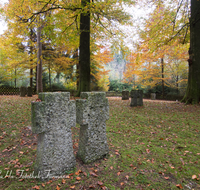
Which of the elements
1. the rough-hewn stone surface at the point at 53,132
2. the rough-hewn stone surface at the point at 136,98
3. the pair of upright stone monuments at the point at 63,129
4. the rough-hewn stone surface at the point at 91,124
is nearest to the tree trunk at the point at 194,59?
the rough-hewn stone surface at the point at 136,98

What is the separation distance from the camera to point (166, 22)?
9164 millimetres

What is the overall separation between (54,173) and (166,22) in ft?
37.2

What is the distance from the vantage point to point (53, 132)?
2.21 metres

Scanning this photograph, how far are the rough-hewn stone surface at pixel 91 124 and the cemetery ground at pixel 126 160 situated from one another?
0.72ft

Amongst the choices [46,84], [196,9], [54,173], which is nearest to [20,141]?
[54,173]

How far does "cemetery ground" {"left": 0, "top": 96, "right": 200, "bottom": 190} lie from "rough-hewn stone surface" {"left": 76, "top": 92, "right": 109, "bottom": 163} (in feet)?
0.72

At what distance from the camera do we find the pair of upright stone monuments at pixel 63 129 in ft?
7.00

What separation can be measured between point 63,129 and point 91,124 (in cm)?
62

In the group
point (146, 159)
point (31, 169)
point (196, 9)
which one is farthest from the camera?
point (196, 9)

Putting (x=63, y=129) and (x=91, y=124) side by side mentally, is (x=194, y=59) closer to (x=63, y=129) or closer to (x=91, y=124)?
(x=91, y=124)

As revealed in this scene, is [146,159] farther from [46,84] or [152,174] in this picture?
[46,84]

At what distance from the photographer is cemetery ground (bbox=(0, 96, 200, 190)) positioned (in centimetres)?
218

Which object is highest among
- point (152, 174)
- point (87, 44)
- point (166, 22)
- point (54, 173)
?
point (166, 22)

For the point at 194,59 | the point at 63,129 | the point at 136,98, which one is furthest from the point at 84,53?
the point at 194,59
